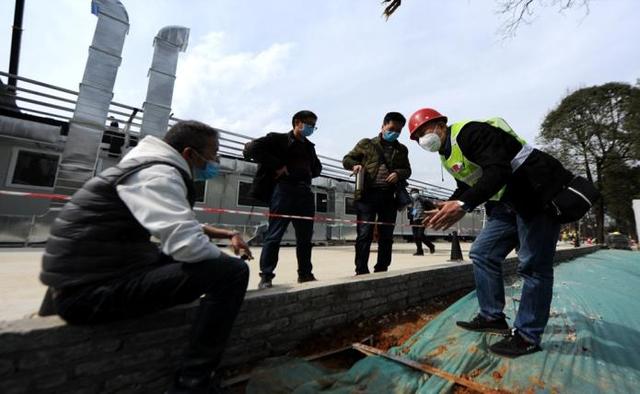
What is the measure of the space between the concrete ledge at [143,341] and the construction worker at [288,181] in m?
0.58

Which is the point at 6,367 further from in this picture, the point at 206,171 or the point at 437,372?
the point at 437,372

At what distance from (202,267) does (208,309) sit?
210 millimetres

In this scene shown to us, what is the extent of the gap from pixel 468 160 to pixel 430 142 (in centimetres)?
35

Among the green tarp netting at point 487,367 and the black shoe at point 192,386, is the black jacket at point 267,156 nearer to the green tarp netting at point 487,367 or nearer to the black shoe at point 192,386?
the green tarp netting at point 487,367

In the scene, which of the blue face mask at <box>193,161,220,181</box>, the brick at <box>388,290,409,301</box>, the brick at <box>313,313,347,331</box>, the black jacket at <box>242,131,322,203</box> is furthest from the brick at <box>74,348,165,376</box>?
the brick at <box>388,290,409,301</box>

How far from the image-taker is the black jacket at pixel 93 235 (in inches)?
53.7

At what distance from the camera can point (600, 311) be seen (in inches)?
125

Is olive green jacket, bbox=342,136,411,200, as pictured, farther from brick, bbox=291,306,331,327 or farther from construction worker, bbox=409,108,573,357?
brick, bbox=291,306,331,327

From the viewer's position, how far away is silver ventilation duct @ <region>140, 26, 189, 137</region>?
9406mm

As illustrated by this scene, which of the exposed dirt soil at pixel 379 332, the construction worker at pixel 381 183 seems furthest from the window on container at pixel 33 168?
the exposed dirt soil at pixel 379 332

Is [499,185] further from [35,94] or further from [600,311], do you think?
[35,94]

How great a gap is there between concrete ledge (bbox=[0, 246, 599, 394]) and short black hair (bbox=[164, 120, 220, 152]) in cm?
90

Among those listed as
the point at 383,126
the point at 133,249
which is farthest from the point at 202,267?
the point at 383,126

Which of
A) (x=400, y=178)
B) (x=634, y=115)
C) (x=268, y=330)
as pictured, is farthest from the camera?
(x=634, y=115)
